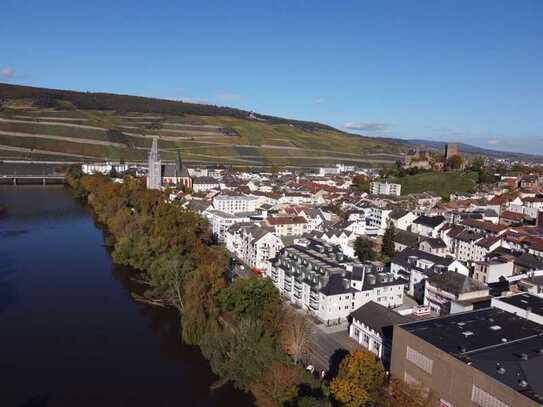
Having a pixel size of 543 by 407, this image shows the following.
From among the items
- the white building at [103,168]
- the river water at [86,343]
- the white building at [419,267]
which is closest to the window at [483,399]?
the river water at [86,343]

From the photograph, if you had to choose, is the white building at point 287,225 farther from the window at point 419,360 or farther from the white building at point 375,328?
the window at point 419,360

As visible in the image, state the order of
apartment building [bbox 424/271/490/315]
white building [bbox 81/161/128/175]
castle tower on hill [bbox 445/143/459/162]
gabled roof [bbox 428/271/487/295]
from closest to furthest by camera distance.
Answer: apartment building [bbox 424/271/490/315]
gabled roof [bbox 428/271/487/295]
castle tower on hill [bbox 445/143/459/162]
white building [bbox 81/161/128/175]

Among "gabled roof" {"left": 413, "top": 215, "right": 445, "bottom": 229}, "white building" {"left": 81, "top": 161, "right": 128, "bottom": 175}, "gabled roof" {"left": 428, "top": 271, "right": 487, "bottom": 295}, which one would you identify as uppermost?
"white building" {"left": 81, "top": 161, "right": 128, "bottom": 175}

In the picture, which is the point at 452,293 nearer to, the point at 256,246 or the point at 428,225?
the point at 256,246

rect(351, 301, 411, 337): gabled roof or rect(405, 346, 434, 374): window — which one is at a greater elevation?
rect(405, 346, 434, 374): window

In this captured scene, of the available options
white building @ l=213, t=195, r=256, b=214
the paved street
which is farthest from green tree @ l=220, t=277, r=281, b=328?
white building @ l=213, t=195, r=256, b=214

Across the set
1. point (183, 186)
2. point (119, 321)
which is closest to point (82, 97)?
point (183, 186)

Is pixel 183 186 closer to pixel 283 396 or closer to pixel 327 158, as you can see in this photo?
pixel 283 396

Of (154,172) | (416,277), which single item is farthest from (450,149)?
(416,277)

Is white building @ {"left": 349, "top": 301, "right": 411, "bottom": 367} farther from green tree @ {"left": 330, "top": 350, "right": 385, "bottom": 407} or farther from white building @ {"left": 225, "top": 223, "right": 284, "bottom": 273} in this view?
white building @ {"left": 225, "top": 223, "right": 284, "bottom": 273}
